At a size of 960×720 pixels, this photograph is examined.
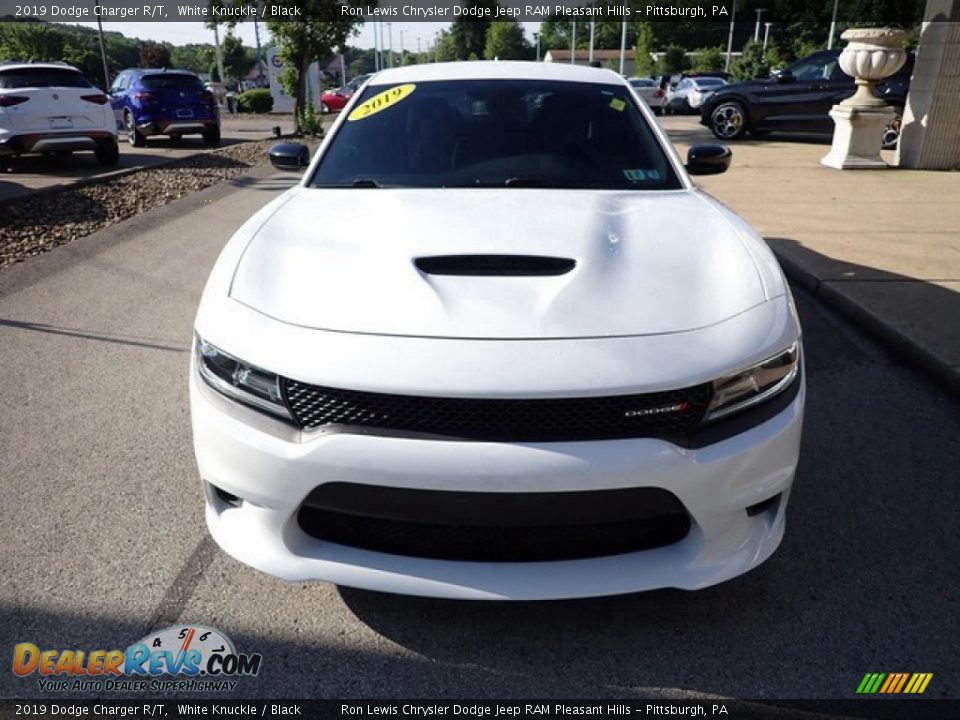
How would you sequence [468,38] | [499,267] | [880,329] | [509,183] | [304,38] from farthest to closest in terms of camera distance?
[468,38] < [304,38] < [880,329] < [509,183] < [499,267]

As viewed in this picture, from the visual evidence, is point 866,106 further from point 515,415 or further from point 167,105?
point 167,105

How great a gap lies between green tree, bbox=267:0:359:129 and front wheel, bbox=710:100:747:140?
9.30 m

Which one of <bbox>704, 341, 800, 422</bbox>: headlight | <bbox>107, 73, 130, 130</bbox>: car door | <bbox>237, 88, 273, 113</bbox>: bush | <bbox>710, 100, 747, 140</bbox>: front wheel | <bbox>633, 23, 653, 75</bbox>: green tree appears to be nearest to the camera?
<bbox>704, 341, 800, 422</bbox>: headlight

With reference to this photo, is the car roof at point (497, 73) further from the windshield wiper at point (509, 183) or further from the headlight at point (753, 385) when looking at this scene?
the headlight at point (753, 385)

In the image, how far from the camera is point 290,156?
12.9ft

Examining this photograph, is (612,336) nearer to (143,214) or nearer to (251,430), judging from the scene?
(251,430)

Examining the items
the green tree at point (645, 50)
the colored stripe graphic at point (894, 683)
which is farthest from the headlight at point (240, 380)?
the green tree at point (645, 50)

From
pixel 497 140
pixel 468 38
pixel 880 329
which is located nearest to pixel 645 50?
pixel 468 38

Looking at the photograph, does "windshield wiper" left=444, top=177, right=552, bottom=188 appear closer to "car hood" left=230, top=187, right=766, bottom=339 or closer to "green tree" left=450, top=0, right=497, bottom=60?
"car hood" left=230, top=187, right=766, bottom=339

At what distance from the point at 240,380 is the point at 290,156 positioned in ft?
7.31

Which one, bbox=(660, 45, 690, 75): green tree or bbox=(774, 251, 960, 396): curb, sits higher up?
bbox=(660, 45, 690, 75): green tree

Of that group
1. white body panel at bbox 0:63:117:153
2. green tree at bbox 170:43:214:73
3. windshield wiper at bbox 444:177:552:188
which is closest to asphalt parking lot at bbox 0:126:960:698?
windshield wiper at bbox 444:177:552:188

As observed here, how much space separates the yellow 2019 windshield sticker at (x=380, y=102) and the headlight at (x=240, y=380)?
1.81m

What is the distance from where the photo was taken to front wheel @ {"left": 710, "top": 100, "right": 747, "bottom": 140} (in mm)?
16297
